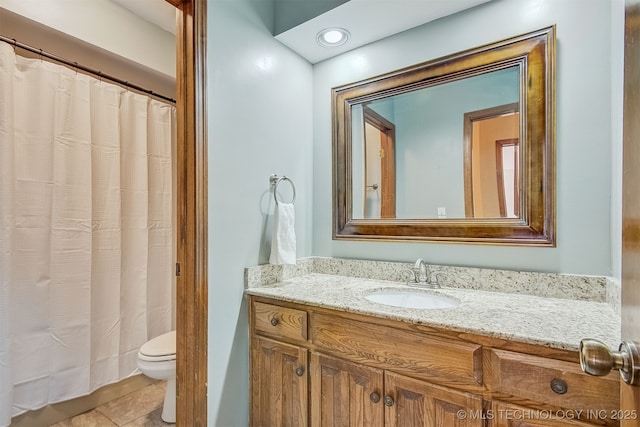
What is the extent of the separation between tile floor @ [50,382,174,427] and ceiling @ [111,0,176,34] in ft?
8.02

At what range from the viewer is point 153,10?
6.47ft

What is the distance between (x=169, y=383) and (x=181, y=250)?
37.6 inches

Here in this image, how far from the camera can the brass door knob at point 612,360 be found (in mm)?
473

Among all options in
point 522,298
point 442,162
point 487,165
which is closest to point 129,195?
point 442,162

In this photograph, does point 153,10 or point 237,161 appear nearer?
point 237,161

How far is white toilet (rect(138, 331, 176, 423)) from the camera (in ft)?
5.51

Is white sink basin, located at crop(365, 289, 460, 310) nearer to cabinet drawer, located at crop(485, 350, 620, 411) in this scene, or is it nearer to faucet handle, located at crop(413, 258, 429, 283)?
faucet handle, located at crop(413, 258, 429, 283)

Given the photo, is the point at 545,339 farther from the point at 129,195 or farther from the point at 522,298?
the point at 129,195

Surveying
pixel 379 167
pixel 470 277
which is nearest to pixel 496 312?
pixel 470 277

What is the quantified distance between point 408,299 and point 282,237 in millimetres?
685

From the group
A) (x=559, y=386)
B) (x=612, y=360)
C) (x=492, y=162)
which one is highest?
(x=492, y=162)

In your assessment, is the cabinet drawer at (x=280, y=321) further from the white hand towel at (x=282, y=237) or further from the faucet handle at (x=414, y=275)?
the faucet handle at (x=414, y=275)

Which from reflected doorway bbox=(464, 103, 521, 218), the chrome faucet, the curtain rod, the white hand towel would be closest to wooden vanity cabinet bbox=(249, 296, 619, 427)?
the white hand towel

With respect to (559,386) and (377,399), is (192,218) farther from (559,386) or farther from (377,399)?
(559,386)
